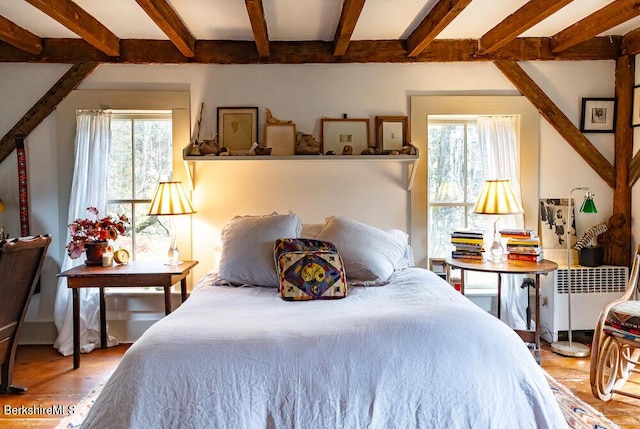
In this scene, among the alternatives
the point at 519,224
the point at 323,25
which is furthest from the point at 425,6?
the point at 519,224

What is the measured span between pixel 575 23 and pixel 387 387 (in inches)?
126

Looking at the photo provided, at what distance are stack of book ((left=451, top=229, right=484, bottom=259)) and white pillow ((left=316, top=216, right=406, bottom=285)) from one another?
2.06 ft

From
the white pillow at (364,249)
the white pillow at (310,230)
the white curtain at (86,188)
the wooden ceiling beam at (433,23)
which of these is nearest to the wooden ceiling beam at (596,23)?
the wooden ceiling beam at (433,23)

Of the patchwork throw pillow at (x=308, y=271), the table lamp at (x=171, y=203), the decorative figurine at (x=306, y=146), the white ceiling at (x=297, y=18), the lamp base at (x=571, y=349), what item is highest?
the white ceiling at (x=297, y=18)

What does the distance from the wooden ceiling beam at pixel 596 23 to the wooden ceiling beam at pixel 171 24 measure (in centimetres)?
289

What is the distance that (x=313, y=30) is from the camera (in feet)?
11.9

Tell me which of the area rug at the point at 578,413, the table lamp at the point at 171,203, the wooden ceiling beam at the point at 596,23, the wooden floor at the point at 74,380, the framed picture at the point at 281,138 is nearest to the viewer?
the area rug at the point at 578,413

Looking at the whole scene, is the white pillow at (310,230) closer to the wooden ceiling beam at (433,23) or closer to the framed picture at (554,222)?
the wooden ceiling beam at (433,23)

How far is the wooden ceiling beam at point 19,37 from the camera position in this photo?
330 cm

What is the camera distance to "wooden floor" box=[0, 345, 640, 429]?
2.67 m

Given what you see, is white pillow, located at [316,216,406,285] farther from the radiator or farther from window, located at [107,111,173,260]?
window, located at [107,111,173,260]

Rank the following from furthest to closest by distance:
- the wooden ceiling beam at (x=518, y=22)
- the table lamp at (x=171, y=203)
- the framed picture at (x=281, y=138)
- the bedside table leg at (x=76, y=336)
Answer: the framed picture at (x=281, y=138) → the table lamp at (x=171, y=203) → the bedside table leg at (x=76, y=336) → the wooden ceiling beam at (x=518, y=22)

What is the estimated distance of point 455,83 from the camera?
3.95 m

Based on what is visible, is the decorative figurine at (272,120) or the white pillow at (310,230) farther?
the decorative figurine at (272,120)
